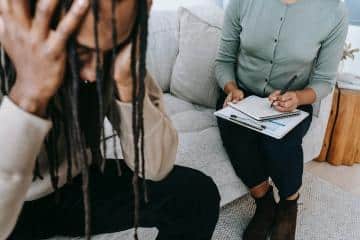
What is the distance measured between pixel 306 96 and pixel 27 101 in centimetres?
116

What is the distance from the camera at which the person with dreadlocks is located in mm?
472

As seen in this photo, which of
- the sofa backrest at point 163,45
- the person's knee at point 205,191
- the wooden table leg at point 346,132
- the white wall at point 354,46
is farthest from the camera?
the white wall at point 354,46

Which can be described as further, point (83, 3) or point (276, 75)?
point (276, 75)

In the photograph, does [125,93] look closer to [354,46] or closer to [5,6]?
[5,6]

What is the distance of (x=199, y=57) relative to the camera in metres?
1.69

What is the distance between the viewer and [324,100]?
162cm

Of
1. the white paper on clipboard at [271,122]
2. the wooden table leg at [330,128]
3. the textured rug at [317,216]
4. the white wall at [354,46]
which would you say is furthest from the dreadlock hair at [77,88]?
the white wall at [354,46]

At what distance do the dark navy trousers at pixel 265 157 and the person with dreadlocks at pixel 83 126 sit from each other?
0.44 metres

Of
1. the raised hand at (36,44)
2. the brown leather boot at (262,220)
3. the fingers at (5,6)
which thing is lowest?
the brown leather boot at (262,220)

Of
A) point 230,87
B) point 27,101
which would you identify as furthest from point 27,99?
point 230,87

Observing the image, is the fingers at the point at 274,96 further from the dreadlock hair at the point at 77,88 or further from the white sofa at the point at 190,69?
the dreadlock hair at the point at 77,88

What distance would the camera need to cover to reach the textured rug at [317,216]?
1.52 metres

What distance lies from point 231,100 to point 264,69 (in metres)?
0.18

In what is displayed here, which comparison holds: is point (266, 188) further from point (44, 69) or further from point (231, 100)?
point (44, 69)
